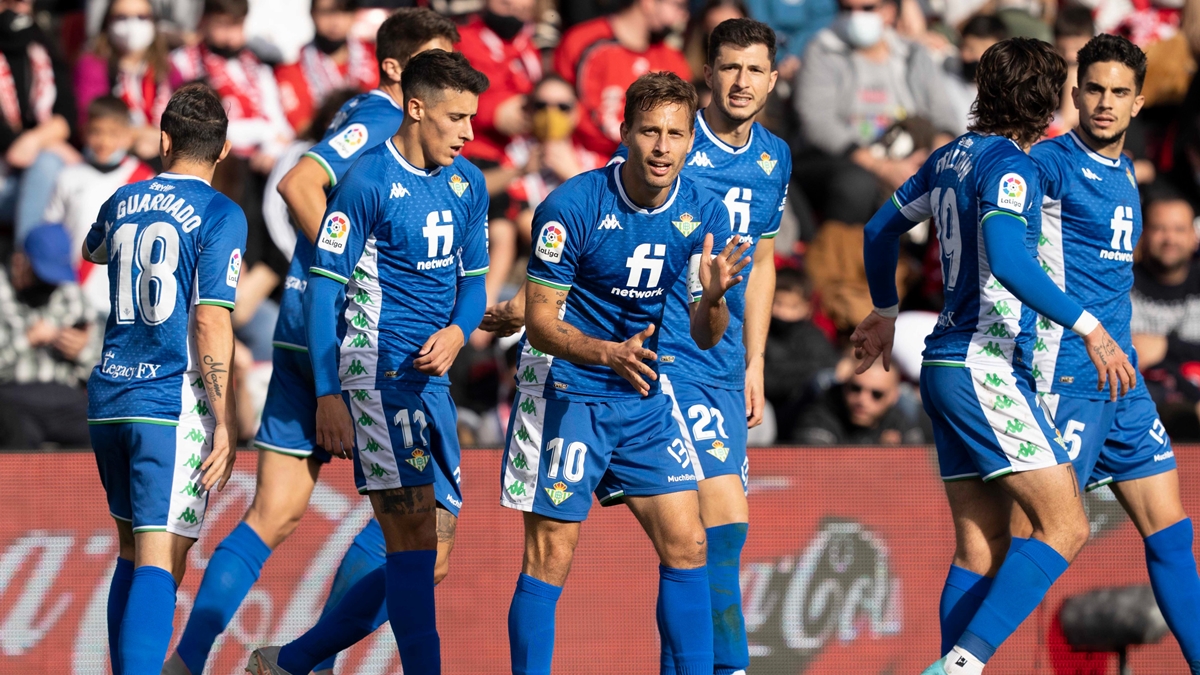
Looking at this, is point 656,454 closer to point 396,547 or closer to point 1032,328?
point 396,547

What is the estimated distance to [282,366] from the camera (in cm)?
614

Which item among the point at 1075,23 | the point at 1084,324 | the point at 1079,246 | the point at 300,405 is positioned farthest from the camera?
the point at 1075,23

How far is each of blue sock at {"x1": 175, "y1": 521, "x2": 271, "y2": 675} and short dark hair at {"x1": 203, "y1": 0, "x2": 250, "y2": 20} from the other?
4.68 m

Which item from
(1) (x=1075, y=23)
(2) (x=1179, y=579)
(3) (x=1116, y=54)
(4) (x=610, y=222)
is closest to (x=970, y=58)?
(1) (x=1075, y=23)

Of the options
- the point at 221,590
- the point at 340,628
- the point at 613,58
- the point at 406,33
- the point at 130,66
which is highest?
the point at 613,58

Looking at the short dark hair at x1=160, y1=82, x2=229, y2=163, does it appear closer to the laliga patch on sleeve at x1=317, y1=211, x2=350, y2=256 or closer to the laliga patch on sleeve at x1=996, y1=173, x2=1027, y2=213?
the laliga patch on sleeve at x1=317, y1=211, x2=350, y2=256

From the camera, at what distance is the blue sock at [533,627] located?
509 centimetres

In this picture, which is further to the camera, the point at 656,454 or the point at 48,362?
the point at 48,362

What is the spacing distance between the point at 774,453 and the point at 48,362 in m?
4.39

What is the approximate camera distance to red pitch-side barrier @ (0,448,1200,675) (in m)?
6.98

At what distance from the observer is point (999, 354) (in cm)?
547

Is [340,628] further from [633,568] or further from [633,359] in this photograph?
[633,359]

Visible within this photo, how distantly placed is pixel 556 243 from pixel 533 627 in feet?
4.57

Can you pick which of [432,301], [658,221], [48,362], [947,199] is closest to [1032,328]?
[947,199]
